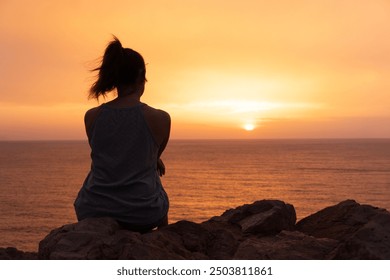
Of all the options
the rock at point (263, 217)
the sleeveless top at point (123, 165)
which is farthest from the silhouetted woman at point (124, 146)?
the rock at point (263, 217)

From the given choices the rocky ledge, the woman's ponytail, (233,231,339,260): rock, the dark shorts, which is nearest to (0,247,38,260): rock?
the rocky ledge

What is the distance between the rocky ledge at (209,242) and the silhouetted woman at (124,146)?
0.23 m

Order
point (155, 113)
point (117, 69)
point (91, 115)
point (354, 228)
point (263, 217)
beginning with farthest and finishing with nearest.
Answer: point (263, 217) → point (354, 228) → point (91, 115) → point (155, 113) → point (117, 69)

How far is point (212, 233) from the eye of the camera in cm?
572

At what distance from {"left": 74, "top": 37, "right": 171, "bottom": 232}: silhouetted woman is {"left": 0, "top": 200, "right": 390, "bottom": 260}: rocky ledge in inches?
9.2

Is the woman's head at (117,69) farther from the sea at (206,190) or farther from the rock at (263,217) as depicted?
the sea at (206,190)

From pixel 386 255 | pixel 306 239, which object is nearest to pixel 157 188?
pixel 306 239

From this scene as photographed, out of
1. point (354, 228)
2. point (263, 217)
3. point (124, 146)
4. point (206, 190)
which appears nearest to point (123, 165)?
point (124, 146)

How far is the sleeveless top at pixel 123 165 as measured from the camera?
508 cm

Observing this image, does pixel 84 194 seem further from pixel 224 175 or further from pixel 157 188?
pixel 224 175

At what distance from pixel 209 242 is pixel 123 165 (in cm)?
Answer: 135

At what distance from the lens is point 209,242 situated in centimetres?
559

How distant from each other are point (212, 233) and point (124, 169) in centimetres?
135

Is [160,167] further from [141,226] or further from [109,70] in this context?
[109,70]
